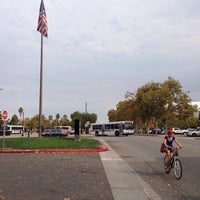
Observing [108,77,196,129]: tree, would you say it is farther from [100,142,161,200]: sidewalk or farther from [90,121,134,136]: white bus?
[100,142,161,200]: sidewalk

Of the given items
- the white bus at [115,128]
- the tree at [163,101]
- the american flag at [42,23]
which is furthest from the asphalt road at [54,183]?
the tree at [163,101]

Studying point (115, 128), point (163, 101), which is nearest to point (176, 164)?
point (115, 128)

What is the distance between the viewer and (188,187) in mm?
9742

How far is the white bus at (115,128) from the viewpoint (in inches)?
2505

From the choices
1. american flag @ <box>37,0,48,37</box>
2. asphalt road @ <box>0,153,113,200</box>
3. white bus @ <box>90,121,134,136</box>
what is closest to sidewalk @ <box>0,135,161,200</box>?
asphalt road @ <box>0,153,113,200</box>

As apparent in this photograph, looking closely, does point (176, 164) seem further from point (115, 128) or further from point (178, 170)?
point (115, 128)

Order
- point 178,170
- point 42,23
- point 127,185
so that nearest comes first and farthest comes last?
point 127,185 < point 178,170 < point 42,23

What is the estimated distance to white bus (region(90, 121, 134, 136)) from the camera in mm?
63616

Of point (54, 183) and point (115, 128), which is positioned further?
point (115, 128)

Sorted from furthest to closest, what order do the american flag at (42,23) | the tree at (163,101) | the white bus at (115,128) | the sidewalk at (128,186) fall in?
→ the tree at (163,101) < the white bus at (115,128) < the american flag at (42,23) < the sidewalk at (128,186)

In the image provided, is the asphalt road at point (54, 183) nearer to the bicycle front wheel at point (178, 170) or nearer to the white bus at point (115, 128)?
the bicycle front wheel at point (178, 170)

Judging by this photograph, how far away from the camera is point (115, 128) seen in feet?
213

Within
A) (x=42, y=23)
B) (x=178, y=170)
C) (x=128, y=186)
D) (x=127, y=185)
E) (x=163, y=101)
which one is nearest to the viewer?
(x=128, y=186)

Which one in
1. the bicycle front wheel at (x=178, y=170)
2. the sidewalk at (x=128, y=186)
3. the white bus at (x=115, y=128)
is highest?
the white bus at (x=115, y=128)
